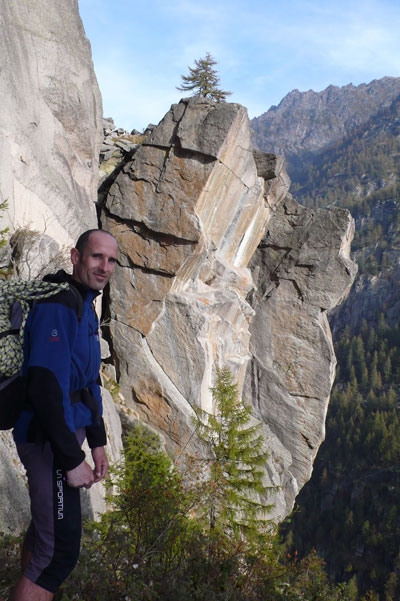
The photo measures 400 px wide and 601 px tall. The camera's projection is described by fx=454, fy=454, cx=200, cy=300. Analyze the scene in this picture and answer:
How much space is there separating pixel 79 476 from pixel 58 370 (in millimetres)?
731

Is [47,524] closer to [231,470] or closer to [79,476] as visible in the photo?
[79,476]

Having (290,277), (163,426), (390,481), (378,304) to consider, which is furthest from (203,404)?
(378,304)

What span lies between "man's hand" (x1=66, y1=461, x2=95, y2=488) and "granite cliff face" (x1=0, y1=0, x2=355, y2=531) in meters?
6.74

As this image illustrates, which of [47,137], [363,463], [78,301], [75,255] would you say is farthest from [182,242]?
[363,463]

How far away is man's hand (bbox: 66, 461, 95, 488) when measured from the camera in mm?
2988

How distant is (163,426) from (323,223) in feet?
36.6

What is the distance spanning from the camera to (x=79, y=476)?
3.01 metres

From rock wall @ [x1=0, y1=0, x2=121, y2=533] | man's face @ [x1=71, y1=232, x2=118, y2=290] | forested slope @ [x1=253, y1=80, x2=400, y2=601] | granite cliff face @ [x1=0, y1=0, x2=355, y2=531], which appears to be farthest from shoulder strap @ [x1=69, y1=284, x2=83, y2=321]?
forested slope @ [x1=253, y1=80, x2=400, y2=601]

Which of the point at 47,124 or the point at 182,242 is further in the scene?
the point at 182,242

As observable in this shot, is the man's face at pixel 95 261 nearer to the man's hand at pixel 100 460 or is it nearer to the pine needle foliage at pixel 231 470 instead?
the man's hand at pixel 100 460

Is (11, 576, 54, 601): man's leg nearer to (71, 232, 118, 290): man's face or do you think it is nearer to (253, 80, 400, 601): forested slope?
(71, 232, 118, 290): man's face

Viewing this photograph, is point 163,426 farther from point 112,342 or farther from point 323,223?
point 323,223

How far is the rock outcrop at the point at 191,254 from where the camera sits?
14.7 metres

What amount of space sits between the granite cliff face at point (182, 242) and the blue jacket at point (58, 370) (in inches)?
269
